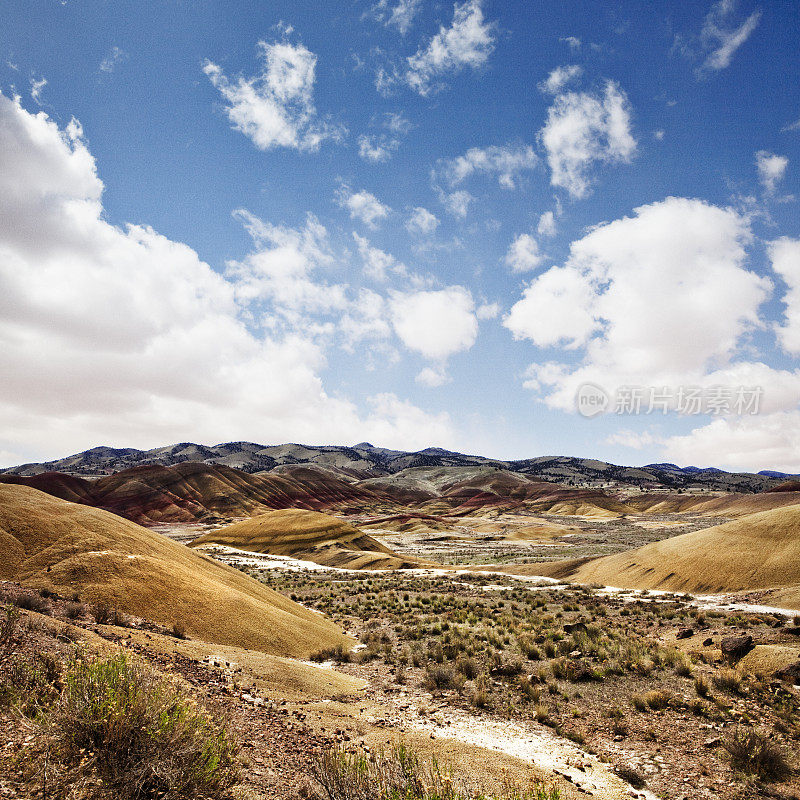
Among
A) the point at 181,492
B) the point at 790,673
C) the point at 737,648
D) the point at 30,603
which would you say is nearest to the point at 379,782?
the point at 30,603

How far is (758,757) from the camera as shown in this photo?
26.9 ft

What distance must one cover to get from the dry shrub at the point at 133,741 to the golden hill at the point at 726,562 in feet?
91.8

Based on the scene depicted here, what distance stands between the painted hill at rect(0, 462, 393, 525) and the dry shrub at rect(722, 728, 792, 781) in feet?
402

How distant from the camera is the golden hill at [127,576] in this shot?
13992 millimetres

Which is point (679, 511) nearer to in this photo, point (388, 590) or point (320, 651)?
point (388, 590)

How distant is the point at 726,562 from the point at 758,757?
28.4 m

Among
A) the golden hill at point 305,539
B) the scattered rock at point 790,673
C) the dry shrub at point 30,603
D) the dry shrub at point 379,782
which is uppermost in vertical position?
the dry shrub at point 30,603

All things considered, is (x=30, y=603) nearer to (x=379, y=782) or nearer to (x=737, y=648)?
(x=379, y=782)

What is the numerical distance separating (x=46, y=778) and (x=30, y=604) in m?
8.27

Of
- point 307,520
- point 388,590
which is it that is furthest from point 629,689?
point 307,520

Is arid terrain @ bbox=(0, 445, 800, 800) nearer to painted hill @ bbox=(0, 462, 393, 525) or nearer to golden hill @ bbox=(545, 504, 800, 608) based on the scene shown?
golden hill @ bbox=(545, 504, 800, 608)

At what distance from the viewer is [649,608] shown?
80.1ft

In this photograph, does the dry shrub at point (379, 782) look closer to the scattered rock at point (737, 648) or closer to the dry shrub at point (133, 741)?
the dry shrub at point (133, 741)

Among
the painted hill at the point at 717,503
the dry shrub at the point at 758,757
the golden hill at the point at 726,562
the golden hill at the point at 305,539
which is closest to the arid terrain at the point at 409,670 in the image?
the dry shrub at the point at 758,757
